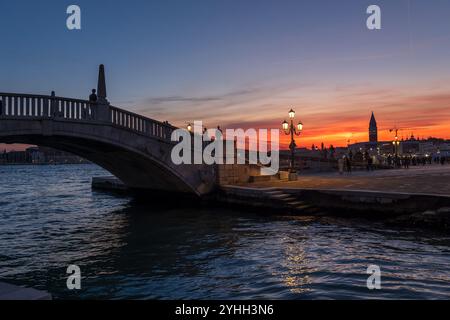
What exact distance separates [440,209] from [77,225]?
1419cm

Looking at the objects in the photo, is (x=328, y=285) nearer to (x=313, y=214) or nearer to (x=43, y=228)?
(x=313, y=214)

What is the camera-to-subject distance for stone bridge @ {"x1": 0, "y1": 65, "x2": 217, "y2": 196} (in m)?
16.2

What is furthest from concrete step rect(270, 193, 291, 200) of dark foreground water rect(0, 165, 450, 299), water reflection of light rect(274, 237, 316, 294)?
water reflection of light rect(274, 237, 316, 294)

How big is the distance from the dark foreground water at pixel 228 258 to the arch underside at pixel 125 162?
12.5 ft

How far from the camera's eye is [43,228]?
676 inches

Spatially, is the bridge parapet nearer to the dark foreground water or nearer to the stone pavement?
the dark foreground water

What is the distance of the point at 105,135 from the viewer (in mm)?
18531

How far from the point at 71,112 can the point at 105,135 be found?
1.76m

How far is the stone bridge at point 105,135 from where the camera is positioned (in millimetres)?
16219

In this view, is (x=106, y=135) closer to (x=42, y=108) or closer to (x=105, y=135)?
(x=105, y=135)

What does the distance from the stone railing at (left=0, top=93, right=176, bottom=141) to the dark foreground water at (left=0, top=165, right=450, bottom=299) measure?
460 centimetres

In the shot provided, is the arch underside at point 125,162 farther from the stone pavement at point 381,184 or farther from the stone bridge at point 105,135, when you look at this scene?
the stone pavement at point 381,184

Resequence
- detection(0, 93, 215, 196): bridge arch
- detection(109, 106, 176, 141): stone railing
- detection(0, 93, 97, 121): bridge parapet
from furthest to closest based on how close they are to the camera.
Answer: detection(109, 106, 176, 141): stone railing, detection(0, 93, 215, 196): bridge arch, detection(0, 93, 97, 121): bridge parapet
